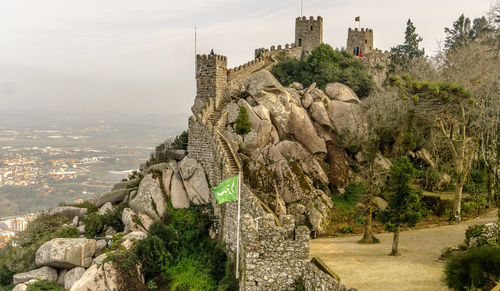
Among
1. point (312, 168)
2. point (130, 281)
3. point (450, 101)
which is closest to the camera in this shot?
point (130, 281)

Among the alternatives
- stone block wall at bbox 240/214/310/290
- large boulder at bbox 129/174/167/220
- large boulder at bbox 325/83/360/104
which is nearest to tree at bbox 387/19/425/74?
large boulder at bbox 325/83/360/104

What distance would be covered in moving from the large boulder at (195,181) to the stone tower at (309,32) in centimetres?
2423

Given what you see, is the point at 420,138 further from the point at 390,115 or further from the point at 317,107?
the point at 317,107

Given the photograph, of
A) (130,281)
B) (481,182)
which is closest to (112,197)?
(130,281)

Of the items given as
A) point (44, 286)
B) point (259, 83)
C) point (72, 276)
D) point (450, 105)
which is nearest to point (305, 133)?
point (259, 83)

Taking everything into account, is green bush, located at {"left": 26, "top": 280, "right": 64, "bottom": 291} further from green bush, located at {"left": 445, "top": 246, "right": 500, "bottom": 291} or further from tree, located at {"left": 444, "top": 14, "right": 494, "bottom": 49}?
tree, located at {"left": 444, "top": 14, "right": 494, "bottom": 49}

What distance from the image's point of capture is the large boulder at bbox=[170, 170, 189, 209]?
2460cm

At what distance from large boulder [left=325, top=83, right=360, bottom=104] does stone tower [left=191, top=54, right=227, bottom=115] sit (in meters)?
9.33

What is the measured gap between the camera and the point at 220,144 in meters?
23.9

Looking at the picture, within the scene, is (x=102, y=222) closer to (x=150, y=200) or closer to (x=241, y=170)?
(x=150, y=200)

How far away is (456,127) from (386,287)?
14.8m

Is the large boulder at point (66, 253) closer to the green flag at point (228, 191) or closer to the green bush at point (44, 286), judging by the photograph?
the green bush at point (44, 286)

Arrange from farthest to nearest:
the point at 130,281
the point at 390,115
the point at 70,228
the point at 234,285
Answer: the point at 390,115
the point at 70,228
the point at 130,281
the point at 234,285

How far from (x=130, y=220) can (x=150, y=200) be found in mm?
1755
